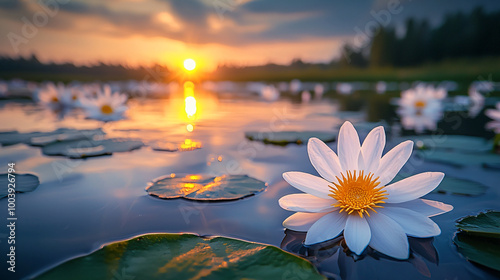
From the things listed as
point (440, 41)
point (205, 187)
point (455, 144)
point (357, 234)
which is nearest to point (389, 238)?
point (357, 234)

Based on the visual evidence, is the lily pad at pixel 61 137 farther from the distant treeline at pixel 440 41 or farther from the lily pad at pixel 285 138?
the distant treeline at pixel 440 41

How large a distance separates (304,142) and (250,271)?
2.30 metres

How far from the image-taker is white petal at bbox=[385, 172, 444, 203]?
1.17 meters

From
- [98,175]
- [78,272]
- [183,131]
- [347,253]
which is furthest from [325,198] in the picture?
[183,131]

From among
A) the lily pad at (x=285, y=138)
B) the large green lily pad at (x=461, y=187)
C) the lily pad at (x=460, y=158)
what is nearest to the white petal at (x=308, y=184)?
the large green lily pad at (x=461, y=187)

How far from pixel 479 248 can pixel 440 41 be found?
48.4 metres

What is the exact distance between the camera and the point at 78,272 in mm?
916

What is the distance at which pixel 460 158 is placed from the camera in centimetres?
239

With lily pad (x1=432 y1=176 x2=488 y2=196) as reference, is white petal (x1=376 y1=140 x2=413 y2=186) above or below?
above

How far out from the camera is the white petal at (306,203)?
1.18 meters

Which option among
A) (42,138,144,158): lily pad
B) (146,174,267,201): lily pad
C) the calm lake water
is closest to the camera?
the calm lake water

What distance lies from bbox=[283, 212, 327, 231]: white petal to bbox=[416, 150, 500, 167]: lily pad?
1672mm

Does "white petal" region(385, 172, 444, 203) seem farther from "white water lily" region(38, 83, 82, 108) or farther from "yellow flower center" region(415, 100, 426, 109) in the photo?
"white water lily" region(38, 83, 82, 108)

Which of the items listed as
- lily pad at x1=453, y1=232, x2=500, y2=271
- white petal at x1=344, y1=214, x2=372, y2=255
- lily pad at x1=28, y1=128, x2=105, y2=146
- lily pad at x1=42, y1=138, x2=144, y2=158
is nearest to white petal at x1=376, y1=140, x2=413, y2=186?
white petal at x1=344, y1=214, x2=372, y2=255
